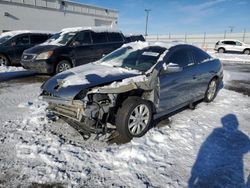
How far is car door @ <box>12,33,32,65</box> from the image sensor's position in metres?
12.1

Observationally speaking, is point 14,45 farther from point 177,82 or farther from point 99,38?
point 177,82

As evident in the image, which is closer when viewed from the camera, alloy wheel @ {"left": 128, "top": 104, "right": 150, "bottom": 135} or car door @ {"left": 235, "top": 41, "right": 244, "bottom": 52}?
alloy wheel @ {"left": 128, "top": 104, "right": 150, "bottom": 135}

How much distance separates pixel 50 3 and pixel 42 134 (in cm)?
2670

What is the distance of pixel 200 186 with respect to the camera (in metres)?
3.19

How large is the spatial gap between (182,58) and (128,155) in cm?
269

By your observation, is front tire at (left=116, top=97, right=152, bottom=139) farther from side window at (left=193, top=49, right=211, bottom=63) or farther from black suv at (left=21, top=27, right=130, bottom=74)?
black suv at (left=21, top=27, right=130, bottom=74)

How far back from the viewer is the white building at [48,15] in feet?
79.6

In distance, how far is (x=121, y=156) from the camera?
→ 381 centimetres

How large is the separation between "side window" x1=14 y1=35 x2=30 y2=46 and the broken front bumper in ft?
29.4

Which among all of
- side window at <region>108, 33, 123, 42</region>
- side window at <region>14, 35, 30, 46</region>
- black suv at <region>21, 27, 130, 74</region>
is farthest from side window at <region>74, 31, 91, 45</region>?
side window at <region>14, 35, 30, 46</region>

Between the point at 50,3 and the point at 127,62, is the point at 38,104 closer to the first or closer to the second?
the point at 127,62

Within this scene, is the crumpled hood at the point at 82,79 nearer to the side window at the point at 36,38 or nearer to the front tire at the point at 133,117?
the front tire at the point at 133,117

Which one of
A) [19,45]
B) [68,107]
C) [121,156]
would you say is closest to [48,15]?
[19,45]

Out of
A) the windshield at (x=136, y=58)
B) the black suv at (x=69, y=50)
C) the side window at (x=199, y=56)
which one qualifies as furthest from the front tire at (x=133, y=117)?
the black suv at (x=69, y=50)
